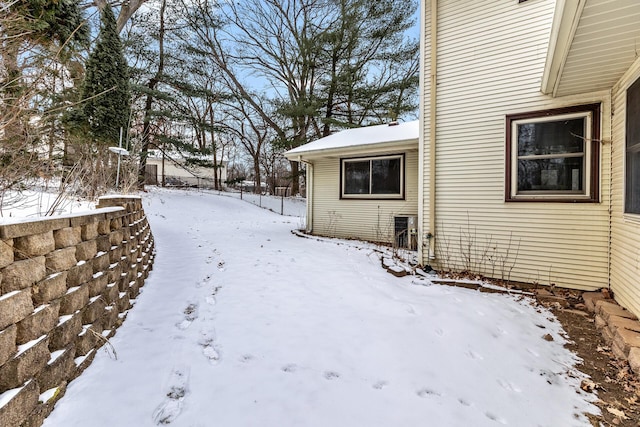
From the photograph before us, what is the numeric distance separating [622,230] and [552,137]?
1480 millimetres

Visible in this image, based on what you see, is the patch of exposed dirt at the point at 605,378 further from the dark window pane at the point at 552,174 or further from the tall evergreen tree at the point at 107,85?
the tall evergreen tree at the point at 107,85

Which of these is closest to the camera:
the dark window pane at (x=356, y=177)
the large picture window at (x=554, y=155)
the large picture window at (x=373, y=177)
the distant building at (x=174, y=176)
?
the large picture window at (x=554, y=155)

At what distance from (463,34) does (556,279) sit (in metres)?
3.90

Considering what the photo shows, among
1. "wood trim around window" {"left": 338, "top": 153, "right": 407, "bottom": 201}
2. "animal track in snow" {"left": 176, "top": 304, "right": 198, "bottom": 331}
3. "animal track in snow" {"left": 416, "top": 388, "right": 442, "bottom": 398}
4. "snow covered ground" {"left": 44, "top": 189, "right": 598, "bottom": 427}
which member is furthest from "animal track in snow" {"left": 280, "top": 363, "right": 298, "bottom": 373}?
"wood trim around window" {"left": 338, "top": 153, "right": 407, "bottom": 201}

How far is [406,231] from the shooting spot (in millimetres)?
7188

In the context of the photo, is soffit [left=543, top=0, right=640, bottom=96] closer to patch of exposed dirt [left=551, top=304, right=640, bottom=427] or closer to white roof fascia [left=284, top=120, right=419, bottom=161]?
patch of exposed dirt [left=551, top=304, right=640, bottom=427]

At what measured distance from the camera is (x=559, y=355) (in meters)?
2.78

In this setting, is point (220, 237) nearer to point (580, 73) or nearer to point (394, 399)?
point (394, 399)

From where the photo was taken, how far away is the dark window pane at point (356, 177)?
311 inches

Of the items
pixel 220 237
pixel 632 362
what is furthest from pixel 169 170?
pixel 632 362

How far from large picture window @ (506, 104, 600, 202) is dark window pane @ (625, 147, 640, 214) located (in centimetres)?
73

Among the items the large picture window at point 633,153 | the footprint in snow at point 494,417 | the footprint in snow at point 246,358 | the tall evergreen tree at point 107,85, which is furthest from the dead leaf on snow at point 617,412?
the tall evergreen tree at point 107,85

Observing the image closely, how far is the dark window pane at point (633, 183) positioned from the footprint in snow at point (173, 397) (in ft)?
13.9

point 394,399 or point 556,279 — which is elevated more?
point 556,279
